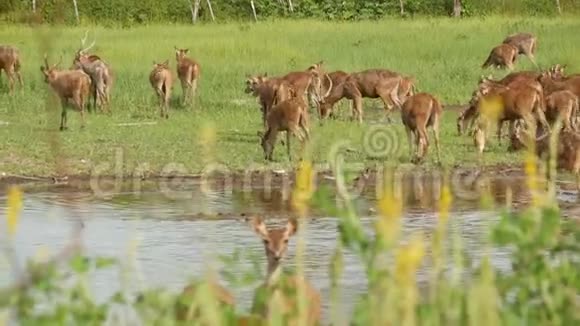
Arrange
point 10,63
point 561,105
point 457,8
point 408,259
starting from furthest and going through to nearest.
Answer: point 457,8 < point 10,63 < point 561,105 < point 408,259

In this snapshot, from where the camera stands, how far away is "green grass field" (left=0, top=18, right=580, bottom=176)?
59.8ft

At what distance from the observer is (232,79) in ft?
86.6

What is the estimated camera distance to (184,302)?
15.5 feet

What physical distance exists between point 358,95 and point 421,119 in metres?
4.01

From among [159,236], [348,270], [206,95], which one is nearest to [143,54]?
[206,95]

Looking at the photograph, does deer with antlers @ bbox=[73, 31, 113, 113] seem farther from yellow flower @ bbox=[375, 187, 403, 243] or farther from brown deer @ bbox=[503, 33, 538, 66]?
yellow flower @ bbox=[375, 187, 403, 243]

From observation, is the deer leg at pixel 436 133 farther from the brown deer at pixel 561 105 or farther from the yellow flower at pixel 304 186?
the yellow flower at pixel 304 186

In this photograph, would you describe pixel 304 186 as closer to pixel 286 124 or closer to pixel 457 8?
pixel 286 124

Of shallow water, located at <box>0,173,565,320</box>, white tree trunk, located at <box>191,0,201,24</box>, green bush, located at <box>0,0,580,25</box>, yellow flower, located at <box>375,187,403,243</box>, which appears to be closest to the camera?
yellow flower, located at <box>375,187,403,243</box>

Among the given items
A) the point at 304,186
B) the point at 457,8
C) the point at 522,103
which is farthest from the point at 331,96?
the point at 457,8

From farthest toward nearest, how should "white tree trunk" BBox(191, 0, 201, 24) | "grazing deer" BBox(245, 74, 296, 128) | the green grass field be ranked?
"white tree trunk" BBox(191, 0, 201, 24) < "grazing deer" BBox(245, 74, 296, 128) < the green grass field

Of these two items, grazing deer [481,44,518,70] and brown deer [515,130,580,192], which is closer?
brown deer [515,130,580,192]

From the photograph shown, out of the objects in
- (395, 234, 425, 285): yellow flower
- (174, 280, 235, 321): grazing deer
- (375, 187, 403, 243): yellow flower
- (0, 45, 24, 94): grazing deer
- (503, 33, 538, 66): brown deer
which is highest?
(503, 33, 538, 66): brown deer

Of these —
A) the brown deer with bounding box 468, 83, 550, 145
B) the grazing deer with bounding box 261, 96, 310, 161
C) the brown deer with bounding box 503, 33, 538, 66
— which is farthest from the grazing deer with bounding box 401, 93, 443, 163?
the brown deer with bounding box 503, 33, 538, 66
